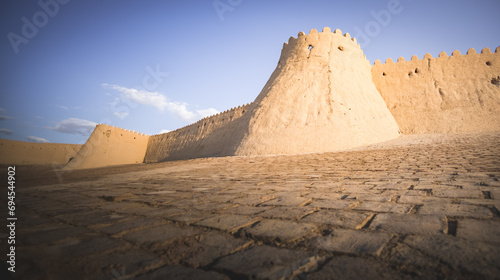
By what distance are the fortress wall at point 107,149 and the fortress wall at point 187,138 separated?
194 cm

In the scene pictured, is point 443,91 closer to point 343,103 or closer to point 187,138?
point 343,103

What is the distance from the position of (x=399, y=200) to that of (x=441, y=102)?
19315 millimetres

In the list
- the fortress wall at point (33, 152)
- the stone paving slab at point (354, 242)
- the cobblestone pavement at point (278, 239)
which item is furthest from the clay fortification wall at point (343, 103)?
the stone paving slab at point (354, 242)

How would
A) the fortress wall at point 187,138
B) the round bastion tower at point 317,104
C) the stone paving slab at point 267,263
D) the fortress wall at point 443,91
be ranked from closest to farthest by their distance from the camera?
the stone paving slab at point 267,263
the round bastion tower at point 317,104
the fortress wall at point 443,91
the fortress wall at point 187,138

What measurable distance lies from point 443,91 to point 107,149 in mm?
26972

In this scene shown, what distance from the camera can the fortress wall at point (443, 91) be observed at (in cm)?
1571

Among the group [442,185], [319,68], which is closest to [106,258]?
[442,185]

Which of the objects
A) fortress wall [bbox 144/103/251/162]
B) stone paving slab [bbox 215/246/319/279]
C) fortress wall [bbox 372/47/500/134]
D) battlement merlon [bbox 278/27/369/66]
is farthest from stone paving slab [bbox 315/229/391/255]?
fortress wall [bbox 372/47/500/134]

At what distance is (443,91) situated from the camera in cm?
1700

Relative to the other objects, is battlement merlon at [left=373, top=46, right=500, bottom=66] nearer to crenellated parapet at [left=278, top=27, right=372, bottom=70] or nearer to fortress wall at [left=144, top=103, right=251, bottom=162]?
crenellated parapet at [left=278, top=27, right=372, bottom=70]

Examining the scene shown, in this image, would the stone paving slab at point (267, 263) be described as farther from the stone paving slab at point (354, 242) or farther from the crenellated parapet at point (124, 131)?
the crenellated parapet at point (124, 131)

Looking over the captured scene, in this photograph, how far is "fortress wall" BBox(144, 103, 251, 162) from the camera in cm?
1927

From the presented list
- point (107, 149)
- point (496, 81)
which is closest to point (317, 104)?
point (496, 81)

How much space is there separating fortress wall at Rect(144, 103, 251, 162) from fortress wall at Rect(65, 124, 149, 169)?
1.94 metres
